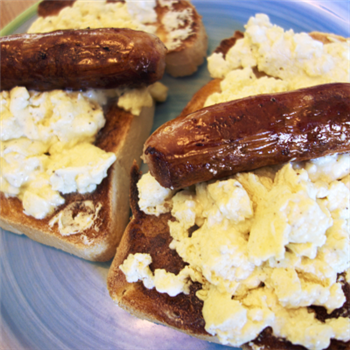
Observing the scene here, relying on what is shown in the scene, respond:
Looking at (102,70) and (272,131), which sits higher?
(102,70)

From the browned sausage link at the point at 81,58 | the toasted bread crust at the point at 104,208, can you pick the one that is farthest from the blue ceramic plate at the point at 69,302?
the browned sausage link at the point at 81,58

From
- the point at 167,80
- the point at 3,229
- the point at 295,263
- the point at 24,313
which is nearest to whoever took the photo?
the point at 295,263

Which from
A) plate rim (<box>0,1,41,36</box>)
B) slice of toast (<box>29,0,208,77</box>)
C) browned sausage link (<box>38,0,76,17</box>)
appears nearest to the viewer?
slice of toast (<box>29,0,208,77</box>)

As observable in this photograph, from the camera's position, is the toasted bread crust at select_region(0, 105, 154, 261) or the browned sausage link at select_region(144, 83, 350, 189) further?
the toasted bread crust at select_region(0, 105, 154, 261)

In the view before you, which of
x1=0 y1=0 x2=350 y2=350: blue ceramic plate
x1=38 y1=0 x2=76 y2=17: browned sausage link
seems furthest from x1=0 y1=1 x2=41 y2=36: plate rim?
x1=0 y1=0 x2=350 y2=350: blue ceramic plate

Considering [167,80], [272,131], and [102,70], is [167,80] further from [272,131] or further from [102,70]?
[272,131]

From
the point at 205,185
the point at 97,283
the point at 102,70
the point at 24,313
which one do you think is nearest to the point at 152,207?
the point at 205,185

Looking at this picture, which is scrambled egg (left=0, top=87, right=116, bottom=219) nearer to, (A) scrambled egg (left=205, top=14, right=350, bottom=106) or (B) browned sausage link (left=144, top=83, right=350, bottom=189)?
(B) browned sausage link (left=144, top=83, right=350, bottom=189)
